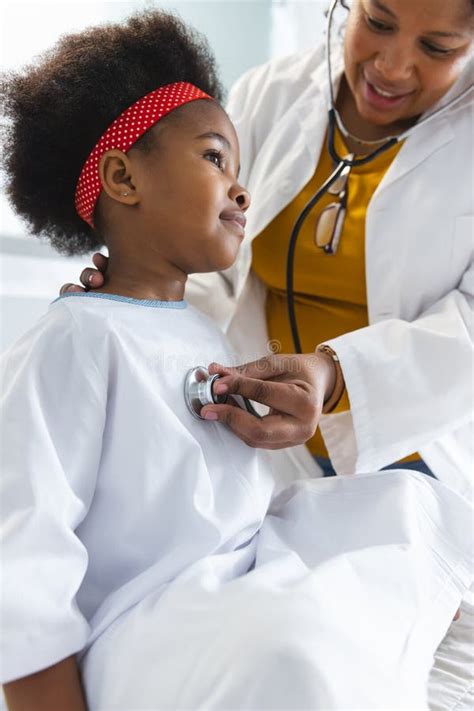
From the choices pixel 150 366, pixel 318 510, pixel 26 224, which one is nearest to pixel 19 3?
pixel 26 224

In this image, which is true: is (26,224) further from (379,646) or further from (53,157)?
(379,646)

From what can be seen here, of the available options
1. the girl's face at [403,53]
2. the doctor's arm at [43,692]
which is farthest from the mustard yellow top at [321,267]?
the doctor's arm at [43,692]

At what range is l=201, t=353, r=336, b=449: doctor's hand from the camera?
104 cm

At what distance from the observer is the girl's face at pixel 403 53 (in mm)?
1231

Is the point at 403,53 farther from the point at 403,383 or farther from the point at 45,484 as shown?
the point at 45,484

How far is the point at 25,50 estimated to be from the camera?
185 cm

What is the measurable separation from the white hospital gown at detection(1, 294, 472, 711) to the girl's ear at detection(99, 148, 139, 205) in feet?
0.51

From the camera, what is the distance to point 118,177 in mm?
1124

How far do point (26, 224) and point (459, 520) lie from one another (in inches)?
30.6

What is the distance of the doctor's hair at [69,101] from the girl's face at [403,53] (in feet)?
1.06

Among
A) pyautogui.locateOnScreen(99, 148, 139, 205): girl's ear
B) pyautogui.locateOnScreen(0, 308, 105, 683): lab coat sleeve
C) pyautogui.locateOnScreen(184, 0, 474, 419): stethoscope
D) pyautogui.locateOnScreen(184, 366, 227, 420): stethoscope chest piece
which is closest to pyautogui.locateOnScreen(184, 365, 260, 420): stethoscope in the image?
pyautogui.locateOnScreen(184, 366, 227, 420): stethoscope chest piece

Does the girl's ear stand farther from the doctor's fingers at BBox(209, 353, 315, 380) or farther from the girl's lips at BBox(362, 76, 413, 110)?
the girl's lips at BBox(362, 76, 413, 110)

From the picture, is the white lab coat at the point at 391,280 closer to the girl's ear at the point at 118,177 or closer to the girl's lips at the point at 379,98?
the girl's lips at the point at 379,98

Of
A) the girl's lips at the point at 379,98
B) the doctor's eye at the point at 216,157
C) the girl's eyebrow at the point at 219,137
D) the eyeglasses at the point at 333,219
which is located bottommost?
the eyeglasses at the point at 333,219
